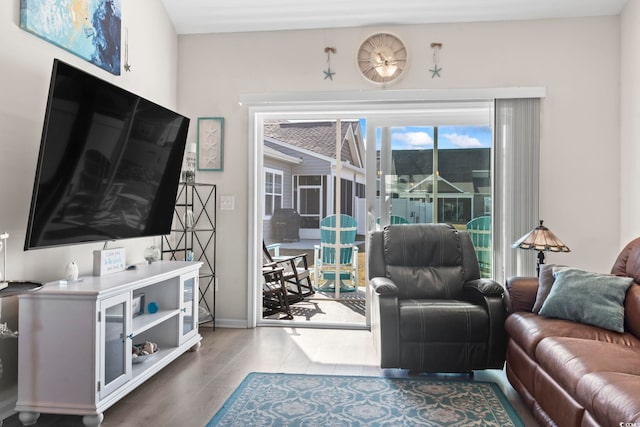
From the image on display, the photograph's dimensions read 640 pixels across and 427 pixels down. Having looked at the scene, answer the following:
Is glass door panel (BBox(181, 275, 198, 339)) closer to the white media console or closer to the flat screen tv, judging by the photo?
the flat screen tv

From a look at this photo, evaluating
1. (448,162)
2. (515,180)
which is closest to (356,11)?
(448,162)

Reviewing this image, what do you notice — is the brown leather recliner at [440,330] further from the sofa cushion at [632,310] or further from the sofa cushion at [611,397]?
the sofa cushion at [611,397]

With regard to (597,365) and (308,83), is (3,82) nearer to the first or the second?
(308,83)

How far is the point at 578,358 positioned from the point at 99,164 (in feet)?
8.79

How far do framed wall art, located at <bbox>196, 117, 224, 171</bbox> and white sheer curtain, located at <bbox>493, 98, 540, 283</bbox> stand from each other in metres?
2.55

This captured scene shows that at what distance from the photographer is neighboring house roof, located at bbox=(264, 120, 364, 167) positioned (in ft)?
19.6

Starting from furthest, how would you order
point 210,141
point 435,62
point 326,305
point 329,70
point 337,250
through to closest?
point 337,250, point 326,305, point 210,141, point 329,70, point 435,62

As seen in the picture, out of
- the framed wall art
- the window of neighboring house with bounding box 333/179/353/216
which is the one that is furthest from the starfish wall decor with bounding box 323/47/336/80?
the window of neighboring house with bounding box 333/179/353/216

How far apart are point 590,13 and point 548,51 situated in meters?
0.45

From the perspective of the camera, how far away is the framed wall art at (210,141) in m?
4.34

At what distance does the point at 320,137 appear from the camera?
21.4 feet

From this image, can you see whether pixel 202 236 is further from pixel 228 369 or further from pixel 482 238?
pixel 482 238

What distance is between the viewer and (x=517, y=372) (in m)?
2.62

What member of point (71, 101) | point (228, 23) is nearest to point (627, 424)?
point (71, 101)
